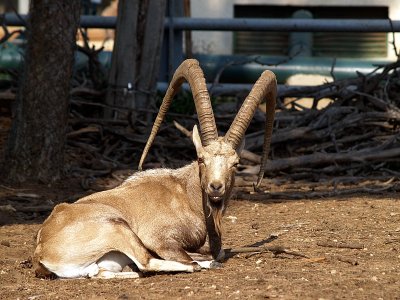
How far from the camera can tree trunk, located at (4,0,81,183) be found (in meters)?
11.8

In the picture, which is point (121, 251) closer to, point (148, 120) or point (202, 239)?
point (202, 239)

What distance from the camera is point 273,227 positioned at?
9.93 metres

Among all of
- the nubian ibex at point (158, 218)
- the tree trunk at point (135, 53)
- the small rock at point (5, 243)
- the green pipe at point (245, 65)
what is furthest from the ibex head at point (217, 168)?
the green pipe at point (245, 65)

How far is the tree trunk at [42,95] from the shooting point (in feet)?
38.6

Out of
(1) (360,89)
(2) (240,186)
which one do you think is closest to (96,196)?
(2) (240,186)

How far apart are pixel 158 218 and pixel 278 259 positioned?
103cm

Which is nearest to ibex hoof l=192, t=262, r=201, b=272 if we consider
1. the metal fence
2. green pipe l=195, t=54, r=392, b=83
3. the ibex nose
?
the ibex nose

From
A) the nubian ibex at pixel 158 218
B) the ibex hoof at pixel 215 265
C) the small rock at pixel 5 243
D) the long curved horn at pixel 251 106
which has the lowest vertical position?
the small rock at pixel 5 243

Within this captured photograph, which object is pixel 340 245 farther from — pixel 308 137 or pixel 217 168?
pixel 308 137

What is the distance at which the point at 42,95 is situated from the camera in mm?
11773

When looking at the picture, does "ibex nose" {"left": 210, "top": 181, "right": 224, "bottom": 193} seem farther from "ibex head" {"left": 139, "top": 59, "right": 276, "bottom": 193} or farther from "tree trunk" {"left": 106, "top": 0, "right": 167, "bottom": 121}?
"tree trunk" {"left": 106, "top": 0, "right": 167, "bottom": 121}

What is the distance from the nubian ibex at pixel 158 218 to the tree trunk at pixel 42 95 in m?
3.04

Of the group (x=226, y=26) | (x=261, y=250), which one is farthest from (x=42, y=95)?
(x=226, y=26)

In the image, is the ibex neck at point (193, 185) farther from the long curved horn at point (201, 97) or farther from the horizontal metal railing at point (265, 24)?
the horizontal metal railing at point (265, 24)
